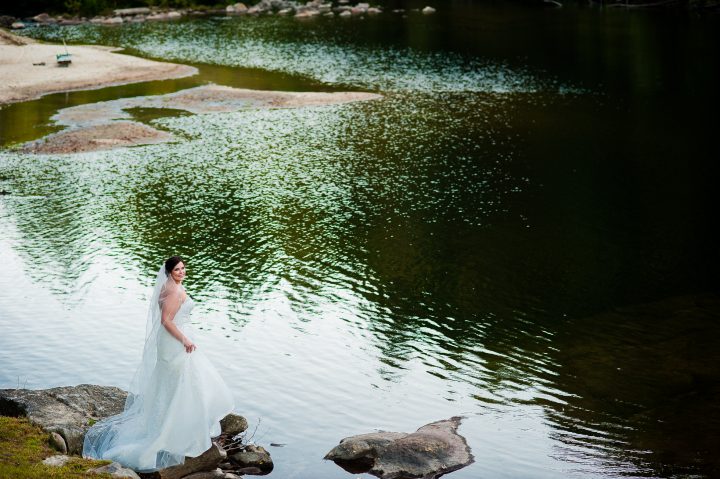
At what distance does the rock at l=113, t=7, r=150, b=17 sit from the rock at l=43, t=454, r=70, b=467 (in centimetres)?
11297

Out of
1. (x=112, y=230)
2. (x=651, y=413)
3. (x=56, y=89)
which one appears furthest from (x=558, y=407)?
(x=56, y=89)

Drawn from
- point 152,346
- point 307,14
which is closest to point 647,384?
point 152,346

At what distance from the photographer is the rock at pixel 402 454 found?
56.0 feet

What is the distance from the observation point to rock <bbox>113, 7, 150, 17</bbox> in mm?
119188

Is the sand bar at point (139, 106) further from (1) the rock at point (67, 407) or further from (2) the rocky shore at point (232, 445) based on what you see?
(2) the rocky shore at point (232, 445)

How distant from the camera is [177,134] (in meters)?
51.0

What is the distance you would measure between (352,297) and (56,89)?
4521 cm

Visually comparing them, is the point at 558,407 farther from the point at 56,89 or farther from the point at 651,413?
the point at 56,89

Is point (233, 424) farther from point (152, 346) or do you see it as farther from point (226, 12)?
point (226, 12)

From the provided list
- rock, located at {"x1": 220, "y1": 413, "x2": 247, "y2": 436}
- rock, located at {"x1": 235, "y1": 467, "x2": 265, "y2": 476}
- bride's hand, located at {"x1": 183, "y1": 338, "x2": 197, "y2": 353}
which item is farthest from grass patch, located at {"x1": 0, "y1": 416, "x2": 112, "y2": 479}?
rock, located at {"x1": 220, "y1": 413, "x2": 247, "y2": 436}

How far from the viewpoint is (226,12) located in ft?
414

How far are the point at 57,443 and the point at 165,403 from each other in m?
2.07

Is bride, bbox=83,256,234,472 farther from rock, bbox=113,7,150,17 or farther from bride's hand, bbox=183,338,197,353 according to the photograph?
rock, bbox=113,7,150,17

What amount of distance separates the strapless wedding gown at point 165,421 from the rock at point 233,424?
172 centimetres
